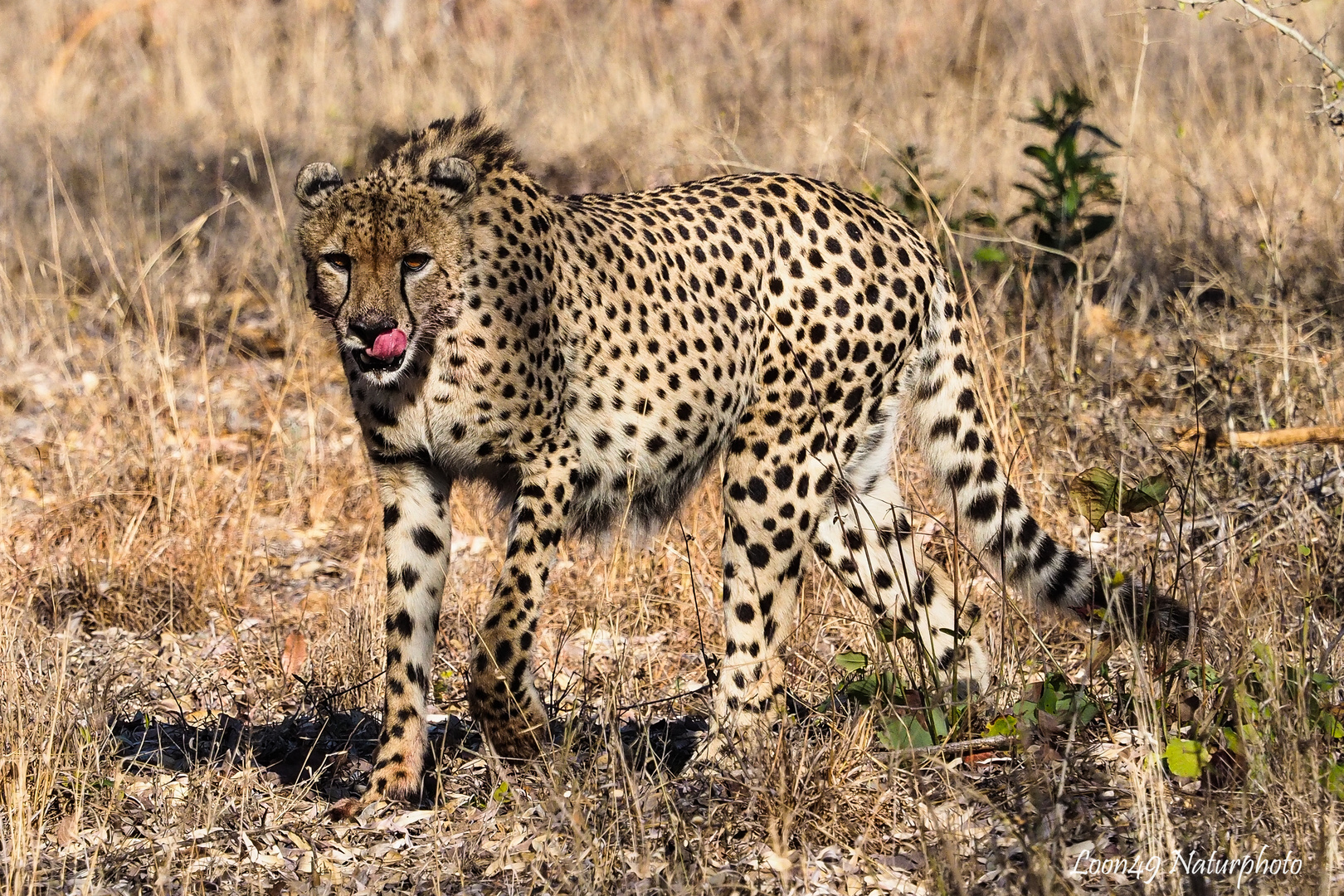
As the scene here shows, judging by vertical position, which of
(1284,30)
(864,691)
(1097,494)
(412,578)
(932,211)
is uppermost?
(1284,30)

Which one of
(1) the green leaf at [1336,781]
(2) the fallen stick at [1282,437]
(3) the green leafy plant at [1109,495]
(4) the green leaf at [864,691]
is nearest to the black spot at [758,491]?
(4) the green leaf at [864,691]

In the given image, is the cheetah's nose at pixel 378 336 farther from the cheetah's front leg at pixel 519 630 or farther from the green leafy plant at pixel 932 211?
the green leafy plant at pixel 932 211

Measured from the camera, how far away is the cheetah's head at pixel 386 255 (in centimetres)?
360

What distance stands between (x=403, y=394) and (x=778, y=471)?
1111 millimetres

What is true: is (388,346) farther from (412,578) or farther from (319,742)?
(319,742)

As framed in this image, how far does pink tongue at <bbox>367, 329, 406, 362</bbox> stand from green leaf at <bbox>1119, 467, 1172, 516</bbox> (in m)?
1.69

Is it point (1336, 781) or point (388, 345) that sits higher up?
point (388, 345)

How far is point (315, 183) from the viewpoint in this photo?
3846 millimetres

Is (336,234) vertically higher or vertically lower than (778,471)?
higher

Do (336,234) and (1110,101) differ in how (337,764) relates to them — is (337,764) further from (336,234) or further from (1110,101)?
(1110,101)

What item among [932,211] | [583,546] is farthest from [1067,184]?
[583,546]

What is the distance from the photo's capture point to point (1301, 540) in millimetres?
4625

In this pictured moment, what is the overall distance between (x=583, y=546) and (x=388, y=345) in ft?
6.82

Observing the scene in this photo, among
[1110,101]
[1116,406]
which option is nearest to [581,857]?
[1116,406]
